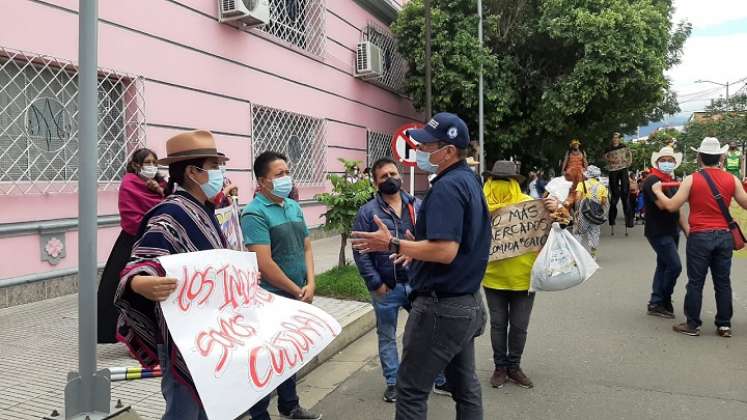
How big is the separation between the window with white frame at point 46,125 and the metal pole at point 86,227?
420cm

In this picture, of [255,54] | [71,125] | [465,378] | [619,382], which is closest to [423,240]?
[465,378]

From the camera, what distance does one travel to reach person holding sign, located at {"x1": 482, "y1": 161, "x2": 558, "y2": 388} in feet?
14.7

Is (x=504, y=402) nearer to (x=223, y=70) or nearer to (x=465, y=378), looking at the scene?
(x=465, y=378)

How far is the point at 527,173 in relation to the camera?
20.8 m

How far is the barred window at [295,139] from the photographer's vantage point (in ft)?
35.7

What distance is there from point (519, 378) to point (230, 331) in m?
2.69

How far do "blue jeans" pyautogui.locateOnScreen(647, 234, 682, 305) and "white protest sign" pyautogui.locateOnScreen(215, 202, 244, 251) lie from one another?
15.3 ft

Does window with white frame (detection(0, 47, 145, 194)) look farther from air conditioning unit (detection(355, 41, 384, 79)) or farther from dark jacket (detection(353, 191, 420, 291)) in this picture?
air conditioning unit (detection(355, 41, 384, 79))

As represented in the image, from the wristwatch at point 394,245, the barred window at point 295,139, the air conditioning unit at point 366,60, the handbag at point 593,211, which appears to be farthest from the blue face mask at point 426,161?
the air conditioning unit at point 366,60

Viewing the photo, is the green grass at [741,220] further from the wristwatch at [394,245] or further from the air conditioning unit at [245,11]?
the air conditioning unit at [245,11]

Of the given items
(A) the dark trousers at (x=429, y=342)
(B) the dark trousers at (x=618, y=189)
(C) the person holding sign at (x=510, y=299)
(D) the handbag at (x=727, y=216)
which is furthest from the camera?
(B) the dark trousers at (x=618, y=189)

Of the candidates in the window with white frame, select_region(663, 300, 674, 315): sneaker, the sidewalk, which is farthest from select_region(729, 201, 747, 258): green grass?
the window with white frame

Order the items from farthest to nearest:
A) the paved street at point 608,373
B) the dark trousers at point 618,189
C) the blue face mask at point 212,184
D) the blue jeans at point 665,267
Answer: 1. the dark trousers at point 618,189
2. the blue jeans at point 665,267
3. the paved street at point 608,373
4. the blue face mask at point 212,184

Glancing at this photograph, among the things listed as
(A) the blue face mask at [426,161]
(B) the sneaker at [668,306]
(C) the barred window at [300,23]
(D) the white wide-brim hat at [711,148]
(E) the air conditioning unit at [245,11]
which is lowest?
(B) the sneaker at [668,306]
